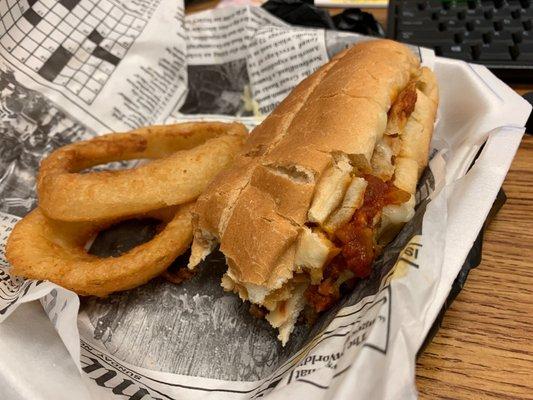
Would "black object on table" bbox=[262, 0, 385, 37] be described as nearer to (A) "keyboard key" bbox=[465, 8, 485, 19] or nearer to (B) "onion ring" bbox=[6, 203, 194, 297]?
(A) "keyboard key" bbox=[465, 8, 485, 19]

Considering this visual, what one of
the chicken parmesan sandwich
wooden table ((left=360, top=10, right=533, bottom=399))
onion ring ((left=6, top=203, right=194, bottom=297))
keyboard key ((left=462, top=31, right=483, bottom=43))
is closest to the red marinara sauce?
the chicken parmesan sandwich

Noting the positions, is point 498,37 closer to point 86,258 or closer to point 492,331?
point 492,331

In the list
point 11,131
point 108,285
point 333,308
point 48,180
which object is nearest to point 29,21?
point 11,131

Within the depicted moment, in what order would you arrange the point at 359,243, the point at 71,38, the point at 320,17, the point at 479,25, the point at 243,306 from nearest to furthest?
the point at 359,243 → the point at 243,306 → the point at 71,38 → the point at 479,25 → the point at 320,17

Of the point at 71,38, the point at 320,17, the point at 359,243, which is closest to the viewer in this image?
the point at 359,243

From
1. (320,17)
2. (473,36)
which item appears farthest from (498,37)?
(320,17)

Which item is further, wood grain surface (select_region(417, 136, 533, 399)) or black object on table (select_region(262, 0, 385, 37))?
black object on table (select_region(262, 0, 385, 37))

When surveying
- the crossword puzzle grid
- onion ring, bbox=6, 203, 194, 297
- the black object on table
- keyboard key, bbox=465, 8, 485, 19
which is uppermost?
the crossword puzzle grid
